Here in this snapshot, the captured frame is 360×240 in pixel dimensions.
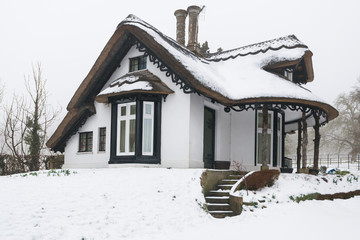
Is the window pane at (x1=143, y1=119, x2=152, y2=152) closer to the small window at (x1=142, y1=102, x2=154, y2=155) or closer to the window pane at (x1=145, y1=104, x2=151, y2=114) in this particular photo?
the small window at (x1=142, y1=102, x2=154, y2=155)

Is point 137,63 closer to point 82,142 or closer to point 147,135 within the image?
point 147,135

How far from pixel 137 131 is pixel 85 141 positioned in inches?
178

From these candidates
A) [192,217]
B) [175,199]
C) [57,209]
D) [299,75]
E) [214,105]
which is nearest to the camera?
[57,209]

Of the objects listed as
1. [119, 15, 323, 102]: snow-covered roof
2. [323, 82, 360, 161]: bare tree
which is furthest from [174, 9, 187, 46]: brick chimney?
[323, 82, 360, 161]: bare tree

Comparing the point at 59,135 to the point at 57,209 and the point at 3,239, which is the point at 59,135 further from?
the point at 3,239

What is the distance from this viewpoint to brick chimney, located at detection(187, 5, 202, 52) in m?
18.4

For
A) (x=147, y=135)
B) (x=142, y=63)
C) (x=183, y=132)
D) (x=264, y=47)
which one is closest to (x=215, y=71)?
(x=264, y=47)

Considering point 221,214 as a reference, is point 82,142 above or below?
above

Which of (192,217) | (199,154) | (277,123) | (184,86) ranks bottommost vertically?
(192,217)

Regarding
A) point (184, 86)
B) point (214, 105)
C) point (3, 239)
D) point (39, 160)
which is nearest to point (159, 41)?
point (184, 86)

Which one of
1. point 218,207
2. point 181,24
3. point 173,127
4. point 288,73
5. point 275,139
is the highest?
point 181,24

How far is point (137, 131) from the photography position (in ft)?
43.5

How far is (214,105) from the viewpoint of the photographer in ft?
49.3

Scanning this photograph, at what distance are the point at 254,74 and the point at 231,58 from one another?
259 centimetres
